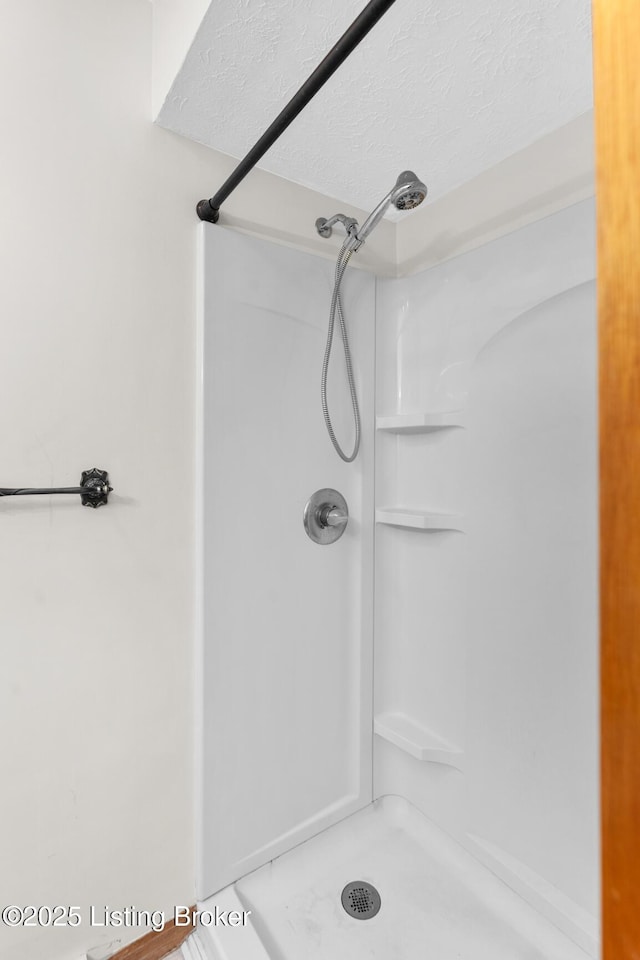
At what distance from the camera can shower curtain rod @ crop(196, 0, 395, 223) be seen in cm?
59

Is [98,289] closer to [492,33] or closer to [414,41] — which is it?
[414,41]

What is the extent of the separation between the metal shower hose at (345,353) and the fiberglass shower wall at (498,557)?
123 millimetres

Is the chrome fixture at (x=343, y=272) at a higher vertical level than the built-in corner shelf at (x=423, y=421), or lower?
higher

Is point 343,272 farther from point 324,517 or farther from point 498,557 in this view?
A: point 498,557

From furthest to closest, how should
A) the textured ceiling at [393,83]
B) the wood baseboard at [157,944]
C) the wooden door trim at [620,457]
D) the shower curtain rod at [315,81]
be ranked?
1. the wood baseboard at [157,944]
2. the textured ceiling at [393,83]
3. the shower curtain rod at [315,81]
4. the wooden door trim at [620,457]

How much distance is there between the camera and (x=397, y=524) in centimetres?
137

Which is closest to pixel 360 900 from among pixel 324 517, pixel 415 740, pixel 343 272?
pixel 415 740

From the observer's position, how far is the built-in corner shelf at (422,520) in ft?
4.18

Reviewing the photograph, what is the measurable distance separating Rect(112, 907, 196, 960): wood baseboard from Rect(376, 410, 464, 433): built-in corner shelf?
1313mm

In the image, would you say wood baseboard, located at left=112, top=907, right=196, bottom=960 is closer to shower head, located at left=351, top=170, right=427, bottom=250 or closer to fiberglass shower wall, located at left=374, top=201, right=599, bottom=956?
fiberglass shower wall, located at left=374, top=201, right=599, bottom=956

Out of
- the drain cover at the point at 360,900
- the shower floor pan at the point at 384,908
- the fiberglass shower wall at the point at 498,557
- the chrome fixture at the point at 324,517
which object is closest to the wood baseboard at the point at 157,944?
the shower floor pan at the point at 384,908

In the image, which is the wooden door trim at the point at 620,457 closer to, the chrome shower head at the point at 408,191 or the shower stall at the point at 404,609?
the chrome shower head at the point at 408,191

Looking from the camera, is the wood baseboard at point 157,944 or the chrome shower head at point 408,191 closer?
the chrome shower head at point 408,191

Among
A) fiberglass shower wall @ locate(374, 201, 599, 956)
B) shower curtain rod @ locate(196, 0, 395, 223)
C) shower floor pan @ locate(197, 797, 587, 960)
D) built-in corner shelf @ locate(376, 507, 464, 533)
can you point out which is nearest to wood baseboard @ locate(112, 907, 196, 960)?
shower floor pan @ locate(197, 797, 587, 960)
